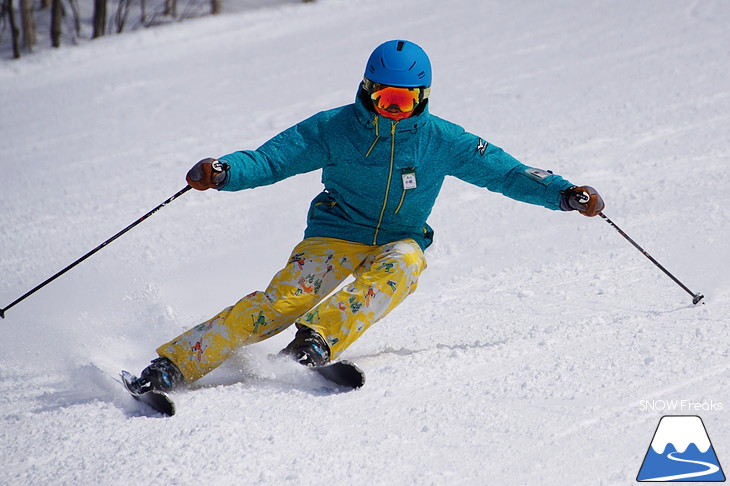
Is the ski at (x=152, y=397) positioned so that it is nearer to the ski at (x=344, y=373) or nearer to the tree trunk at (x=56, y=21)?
the ski at (x=344, y=373)

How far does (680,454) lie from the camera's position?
254 centimetres

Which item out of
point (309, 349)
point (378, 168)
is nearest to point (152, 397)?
point (309, 349)

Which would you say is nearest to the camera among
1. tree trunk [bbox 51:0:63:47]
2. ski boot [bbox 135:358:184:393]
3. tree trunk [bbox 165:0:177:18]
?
ski boot [bbox 135:358:184:393]

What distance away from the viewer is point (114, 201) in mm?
6703

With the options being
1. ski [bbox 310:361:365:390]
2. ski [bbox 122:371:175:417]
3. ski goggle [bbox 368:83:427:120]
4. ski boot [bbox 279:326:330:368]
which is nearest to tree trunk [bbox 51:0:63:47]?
ski goggle [bbox 368:83:427:120]

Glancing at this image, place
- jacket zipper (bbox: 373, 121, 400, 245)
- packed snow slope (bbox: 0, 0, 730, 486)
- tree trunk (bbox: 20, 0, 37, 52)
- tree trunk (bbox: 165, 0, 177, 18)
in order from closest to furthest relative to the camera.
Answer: packed snow slope (bbox: 0, 0, 730, 486) < jacket zipper (bbox: 373, 121, 400, 245) < tree trunk (bbox: 20, 0, 37, 52) < tree trunk (bbox: 165, 0, 177, 18)

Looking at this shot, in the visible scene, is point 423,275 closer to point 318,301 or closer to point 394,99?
point 318,301

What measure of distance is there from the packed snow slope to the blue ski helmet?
1168 mm

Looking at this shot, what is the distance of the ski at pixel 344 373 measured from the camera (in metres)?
3.05

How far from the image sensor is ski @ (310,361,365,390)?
10.0 feet

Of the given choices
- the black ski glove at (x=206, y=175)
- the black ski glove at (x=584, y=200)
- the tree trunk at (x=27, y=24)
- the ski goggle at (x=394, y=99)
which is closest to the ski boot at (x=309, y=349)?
the black ski glove at (x=206, y=175)

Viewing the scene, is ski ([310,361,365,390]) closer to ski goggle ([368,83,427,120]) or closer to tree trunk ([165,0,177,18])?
ski goggle ([368,83,427,120])

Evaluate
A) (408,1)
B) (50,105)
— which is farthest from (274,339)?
(408,1)

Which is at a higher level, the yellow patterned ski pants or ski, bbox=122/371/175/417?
the yellow patterned ski pants
